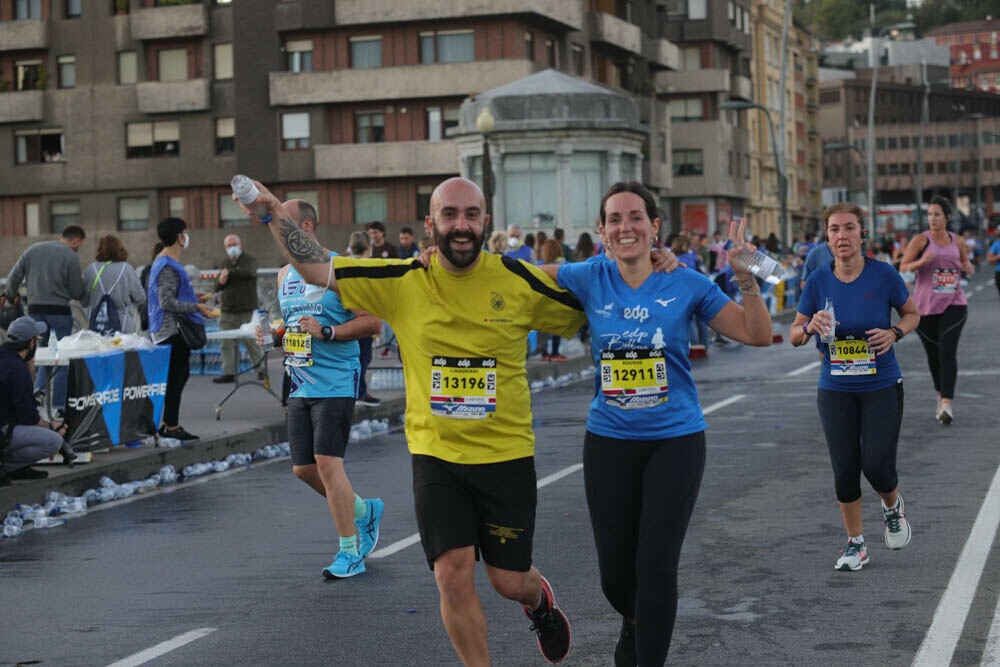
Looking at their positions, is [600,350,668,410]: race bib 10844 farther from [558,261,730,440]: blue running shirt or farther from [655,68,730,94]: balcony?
[655,68,730,94]: balcony

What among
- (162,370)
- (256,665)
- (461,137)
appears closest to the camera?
(256,665)

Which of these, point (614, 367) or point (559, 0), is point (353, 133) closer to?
point (559, 0)

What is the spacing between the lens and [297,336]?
880cm

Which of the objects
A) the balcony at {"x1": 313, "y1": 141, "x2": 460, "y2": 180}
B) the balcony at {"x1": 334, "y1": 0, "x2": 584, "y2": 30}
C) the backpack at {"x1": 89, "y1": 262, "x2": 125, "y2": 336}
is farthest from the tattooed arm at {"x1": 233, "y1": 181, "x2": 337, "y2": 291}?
the balcony at {"x1": 313, "y1": 141, "x2": 460, "y2": 180}

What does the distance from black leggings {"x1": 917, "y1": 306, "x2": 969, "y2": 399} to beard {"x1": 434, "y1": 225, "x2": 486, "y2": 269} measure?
9.71 meters

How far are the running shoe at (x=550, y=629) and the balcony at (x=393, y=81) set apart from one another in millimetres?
54817

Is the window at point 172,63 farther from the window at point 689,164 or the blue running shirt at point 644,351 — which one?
the blue running shirt at point 644,351

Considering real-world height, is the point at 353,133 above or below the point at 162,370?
above

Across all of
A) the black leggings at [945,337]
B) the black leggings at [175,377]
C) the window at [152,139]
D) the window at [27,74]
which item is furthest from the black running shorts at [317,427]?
the window at [27,74]

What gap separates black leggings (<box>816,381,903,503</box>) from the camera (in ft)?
27.4

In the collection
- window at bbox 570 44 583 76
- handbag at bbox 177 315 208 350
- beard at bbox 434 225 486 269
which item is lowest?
handbag at bbox 177 315 208 350

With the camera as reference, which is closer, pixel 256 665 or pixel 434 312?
pixel 434 312

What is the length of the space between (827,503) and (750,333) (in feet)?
16.5

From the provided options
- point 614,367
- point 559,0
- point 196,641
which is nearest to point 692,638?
point 614,367
